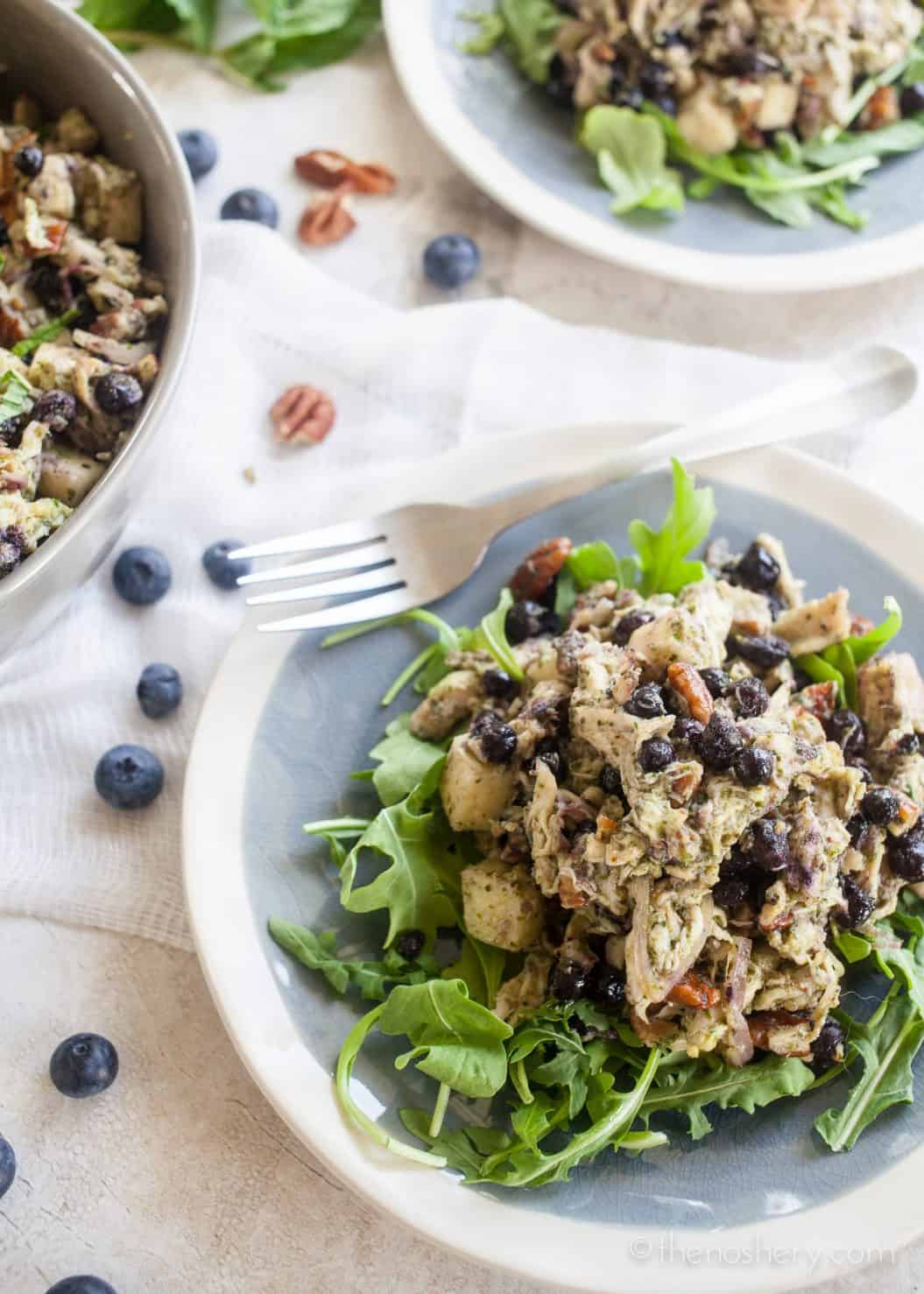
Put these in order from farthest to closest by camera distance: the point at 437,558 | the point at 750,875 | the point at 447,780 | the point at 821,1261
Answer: the point at 437,558 < the point at 447,780 < the point at 750,875 < the point at 821,1261

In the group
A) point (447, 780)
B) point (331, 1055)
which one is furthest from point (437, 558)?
point (331, 1055)

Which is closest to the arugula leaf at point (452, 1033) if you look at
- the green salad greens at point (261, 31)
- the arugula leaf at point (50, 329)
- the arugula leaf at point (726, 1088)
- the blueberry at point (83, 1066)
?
the arugula leaf at point (726, 1088)

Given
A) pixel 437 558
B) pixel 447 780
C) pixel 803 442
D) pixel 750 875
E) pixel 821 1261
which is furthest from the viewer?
pixel 803 442

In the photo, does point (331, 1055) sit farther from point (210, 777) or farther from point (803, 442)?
point (803, 442)

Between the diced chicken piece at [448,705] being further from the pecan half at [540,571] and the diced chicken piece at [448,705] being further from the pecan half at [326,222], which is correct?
the pecan half at [326,222]

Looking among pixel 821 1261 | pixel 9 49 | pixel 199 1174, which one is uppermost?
pixel 9 49

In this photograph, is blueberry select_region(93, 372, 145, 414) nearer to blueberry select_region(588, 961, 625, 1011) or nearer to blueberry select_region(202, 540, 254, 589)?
blueberry select_region(202, 540, 254, 589)
